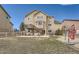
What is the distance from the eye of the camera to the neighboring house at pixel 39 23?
5.94 m

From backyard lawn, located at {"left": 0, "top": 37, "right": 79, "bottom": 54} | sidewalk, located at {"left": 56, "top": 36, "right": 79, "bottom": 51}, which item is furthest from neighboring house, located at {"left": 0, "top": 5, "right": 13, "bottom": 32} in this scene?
sidewalk, located at {"left": 56, "top": 36, "right": 79, "bottom": 51}

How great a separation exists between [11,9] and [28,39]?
449mm

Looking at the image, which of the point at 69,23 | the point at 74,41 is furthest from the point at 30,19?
the point at 74,41

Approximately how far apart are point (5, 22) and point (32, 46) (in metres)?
0.48

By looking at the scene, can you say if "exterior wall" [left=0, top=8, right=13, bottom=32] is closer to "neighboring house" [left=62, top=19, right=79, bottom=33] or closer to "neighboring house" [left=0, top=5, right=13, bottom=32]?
"neighboring house" [left=0, top=5, right=13, bottom=32]

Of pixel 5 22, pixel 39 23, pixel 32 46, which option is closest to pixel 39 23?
pixel 39 23

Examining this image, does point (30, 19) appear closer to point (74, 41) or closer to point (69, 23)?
point (69, 23)

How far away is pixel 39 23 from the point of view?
5.96 metres

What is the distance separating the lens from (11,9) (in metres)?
5.92

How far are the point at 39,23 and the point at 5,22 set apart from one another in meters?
0.45

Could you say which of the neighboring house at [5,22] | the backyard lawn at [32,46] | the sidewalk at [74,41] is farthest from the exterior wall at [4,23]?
the sidewalk at [74,41]

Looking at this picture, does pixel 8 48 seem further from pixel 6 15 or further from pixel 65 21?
pixel 65 21

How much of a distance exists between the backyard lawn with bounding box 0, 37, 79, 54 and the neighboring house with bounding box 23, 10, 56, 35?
0.11m

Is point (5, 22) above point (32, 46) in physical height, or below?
above
